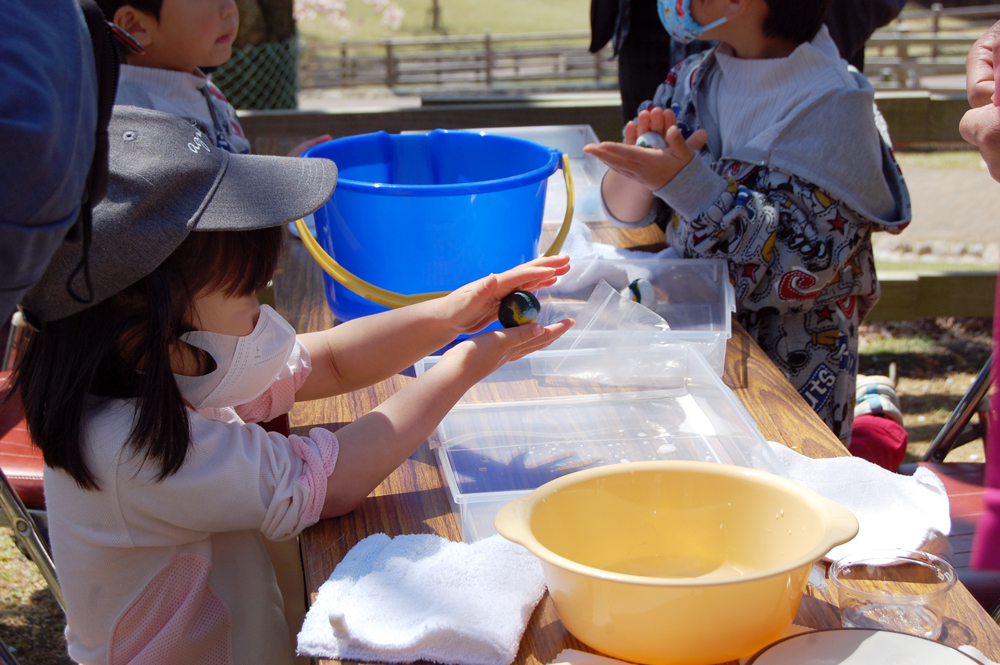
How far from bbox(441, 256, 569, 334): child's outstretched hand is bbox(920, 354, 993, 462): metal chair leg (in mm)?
996

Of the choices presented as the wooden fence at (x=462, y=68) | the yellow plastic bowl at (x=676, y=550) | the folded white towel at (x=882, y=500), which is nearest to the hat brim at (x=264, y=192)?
the yellow plastic bowl at (x=676, y=550)

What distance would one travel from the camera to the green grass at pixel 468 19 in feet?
64.2

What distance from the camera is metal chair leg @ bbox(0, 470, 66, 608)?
1410mm

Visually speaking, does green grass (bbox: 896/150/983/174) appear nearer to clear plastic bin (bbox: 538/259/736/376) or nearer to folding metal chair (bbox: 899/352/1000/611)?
folding metal chair (bbox: 899/352/1000/611)

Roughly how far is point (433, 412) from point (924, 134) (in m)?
2.61

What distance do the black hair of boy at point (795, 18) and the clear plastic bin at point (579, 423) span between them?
78 cm

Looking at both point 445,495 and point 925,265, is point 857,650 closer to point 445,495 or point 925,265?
point 445,495

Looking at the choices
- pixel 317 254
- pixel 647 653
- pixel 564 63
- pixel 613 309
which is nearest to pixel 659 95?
pixel 613 309

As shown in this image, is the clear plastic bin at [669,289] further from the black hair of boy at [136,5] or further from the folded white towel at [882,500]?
the black hair of boy at [136,5]

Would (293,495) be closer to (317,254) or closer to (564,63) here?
(317,254)

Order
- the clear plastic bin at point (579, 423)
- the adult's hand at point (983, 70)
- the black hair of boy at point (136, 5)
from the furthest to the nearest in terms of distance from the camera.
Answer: the black hair of boy at point (136, 5)
the adult's hand at point (983, 70)
the clear plastic bin at point (579, 423)

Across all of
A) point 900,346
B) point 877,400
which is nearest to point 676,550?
point 877,400

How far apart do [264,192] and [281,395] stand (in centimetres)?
34

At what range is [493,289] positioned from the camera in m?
1.12
